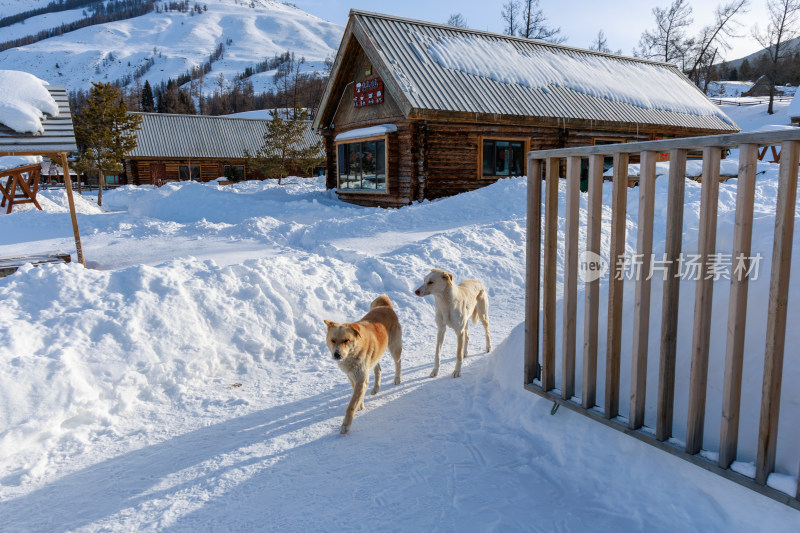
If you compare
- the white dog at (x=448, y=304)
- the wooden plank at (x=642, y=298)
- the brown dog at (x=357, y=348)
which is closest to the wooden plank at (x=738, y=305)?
the wooden plank at (x=642, y=298)

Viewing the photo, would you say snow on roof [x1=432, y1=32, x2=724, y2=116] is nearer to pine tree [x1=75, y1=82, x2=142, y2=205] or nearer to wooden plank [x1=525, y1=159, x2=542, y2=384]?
wooden plank [x1=525, y1=159, x2=542, y2=384]

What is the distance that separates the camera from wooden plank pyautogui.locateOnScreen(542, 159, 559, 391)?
12.9 ft

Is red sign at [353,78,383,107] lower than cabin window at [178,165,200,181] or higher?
higher

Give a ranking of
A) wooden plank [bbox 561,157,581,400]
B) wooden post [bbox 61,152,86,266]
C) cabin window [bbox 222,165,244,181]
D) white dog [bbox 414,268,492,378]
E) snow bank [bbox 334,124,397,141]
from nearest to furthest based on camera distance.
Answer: wooden plank [bbox 561,157,581,400], white dog [bbox 414,268,492,378], wooden post [bbox 61,152,86,266], snow bank [bbox 334,124,397,141], cabin window [bbox 222,165,244,181]

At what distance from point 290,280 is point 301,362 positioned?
1437 millimetres

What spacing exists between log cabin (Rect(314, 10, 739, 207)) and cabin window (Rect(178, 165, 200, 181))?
785 inches

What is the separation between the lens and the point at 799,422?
2754mm

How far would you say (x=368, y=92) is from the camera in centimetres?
1670

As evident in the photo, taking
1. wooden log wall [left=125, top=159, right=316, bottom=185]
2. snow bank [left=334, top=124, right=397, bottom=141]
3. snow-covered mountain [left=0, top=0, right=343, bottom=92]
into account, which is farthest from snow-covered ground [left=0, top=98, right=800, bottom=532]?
snow-covered mountain [left=0, top=0, right=343, bottom=92]

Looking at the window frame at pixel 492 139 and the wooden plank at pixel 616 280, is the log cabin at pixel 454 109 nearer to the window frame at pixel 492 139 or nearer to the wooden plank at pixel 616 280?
the window frame at pixel 492 139

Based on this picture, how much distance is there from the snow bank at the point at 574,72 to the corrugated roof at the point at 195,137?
1879 cm

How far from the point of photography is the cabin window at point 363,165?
1664 cm

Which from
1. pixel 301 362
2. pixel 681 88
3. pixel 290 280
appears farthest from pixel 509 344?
pixel 681 88

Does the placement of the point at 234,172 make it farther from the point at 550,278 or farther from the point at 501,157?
the point at 550,278
